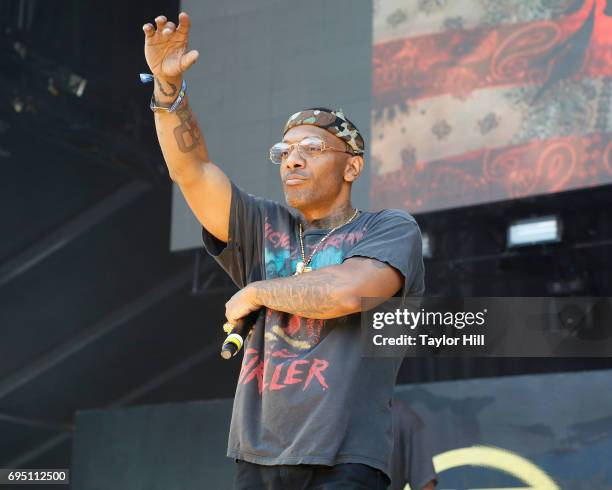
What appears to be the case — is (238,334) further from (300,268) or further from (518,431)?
(518,431)

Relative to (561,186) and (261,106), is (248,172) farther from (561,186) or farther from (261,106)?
(561,186)

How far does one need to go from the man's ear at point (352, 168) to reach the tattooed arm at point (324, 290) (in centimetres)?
30

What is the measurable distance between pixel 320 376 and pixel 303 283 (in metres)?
0.18

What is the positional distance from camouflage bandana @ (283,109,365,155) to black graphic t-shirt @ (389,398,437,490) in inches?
109

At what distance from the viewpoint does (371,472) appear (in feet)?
6.37

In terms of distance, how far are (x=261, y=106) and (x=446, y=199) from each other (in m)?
1.92

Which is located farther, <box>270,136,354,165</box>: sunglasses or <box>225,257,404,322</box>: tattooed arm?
<box>270,136,354,165</box>: sunglasses

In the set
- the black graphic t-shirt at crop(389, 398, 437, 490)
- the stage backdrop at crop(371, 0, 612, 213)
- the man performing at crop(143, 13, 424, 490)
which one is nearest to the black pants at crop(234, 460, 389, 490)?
the man performing at crop(143, 13, 424, 490)

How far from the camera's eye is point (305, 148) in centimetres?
225

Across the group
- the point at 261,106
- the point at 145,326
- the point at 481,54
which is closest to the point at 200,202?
the point at 481,54

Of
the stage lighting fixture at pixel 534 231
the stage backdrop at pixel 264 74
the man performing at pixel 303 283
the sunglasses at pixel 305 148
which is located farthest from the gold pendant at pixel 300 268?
the stage lighting fixture at pixel 534 231

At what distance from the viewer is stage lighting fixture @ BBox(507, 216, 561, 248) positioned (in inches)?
310

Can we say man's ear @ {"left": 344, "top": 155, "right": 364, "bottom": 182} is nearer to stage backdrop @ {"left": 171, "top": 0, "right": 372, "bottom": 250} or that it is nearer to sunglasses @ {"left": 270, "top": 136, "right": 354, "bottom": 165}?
sunglasses @ {"left": 270, "top": 136, "right": 354, "bottom": 165}

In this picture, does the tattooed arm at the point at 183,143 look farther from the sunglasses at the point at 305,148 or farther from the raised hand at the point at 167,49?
the sunglasses at the point at 305,148
